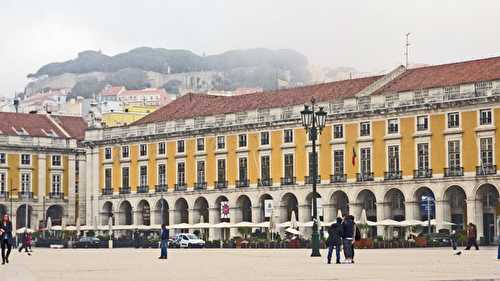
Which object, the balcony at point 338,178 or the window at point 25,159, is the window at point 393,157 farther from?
the window at point 25,159

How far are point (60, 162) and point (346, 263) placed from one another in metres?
85.9

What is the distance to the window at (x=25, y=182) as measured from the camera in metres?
117

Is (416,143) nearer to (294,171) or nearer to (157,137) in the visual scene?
(294,171)

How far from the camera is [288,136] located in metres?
94.4

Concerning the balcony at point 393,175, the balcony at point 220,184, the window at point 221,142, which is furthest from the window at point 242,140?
the balcony at point 393,175

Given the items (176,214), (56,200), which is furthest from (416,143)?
Answer: (56,200)

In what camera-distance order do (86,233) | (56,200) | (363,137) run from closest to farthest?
(363,137) → (86,233) → (56,200)

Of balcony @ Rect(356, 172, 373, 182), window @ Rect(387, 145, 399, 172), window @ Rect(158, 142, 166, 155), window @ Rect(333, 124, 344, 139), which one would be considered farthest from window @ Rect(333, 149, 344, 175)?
window @ Rect(158, 142, 166, 155)

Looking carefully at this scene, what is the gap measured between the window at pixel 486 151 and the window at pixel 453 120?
225 centimetres

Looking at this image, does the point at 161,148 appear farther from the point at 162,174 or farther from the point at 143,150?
the point at 143,150

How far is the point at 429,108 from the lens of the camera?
84375mm

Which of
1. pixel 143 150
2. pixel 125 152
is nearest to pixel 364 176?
pixel 143 150

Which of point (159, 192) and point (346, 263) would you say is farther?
point (159, 192)

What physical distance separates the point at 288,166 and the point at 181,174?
1196 centimetres
